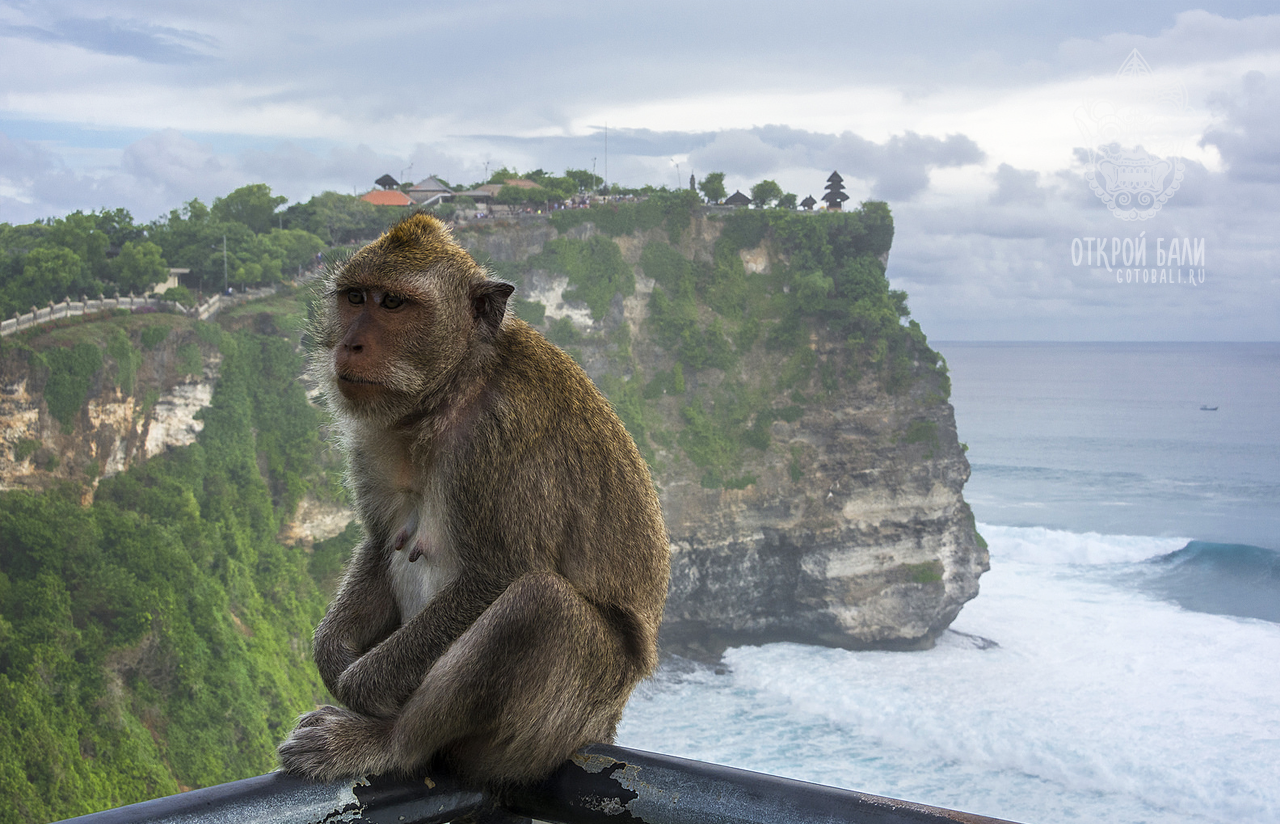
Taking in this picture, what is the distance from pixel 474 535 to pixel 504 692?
1.31ft

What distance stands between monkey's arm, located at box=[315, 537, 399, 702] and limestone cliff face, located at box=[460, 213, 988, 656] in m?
45.6

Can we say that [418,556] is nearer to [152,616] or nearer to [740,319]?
[152,616]

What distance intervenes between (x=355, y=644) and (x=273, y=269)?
5098 centimetres

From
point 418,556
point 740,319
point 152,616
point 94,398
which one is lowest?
point 152,616

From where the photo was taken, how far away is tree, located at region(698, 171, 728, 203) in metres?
56.7

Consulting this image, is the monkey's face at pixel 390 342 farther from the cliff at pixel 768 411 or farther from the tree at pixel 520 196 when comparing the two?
the tree at pixel 520 196

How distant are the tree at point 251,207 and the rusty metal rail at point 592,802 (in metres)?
61.7

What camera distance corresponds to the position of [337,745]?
2.33m

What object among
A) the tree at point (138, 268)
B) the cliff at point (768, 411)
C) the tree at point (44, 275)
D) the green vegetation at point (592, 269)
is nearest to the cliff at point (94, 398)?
the cliff at point (768, 411)

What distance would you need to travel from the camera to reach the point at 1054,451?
8800 cm

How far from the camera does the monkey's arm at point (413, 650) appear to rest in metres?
2.40

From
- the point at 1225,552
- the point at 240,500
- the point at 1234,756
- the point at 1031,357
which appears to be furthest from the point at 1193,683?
the point at 1031,357

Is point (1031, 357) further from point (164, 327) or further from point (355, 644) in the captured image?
point (355, 644)

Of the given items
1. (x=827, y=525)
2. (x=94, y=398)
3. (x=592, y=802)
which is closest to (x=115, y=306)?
(x=94, y=398)
